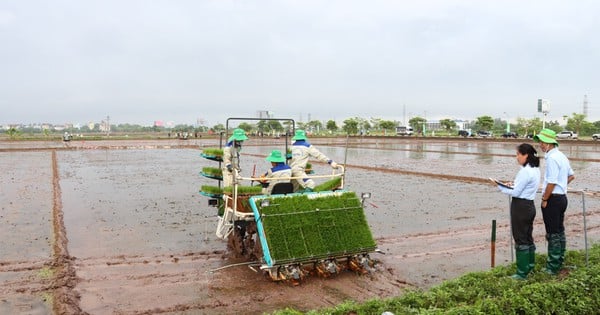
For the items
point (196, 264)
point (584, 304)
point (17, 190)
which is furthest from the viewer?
point (17, 190)

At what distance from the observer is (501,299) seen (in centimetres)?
491

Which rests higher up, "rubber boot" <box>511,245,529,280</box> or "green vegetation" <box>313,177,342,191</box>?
"green vegetation" <box>313,177,342,191</box>

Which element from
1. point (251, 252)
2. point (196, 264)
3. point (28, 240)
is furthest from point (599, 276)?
point (28, 240)

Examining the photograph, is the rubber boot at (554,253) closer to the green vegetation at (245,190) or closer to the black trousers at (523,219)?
the black trousers at (523,219)

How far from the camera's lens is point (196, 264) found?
315 inches

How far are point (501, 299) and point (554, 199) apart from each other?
188 cm

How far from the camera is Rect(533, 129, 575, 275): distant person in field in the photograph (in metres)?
5.99

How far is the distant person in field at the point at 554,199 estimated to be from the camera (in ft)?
19.7

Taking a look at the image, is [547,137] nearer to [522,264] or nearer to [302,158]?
[522,264]

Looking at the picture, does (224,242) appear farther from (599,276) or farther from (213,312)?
(599,276)

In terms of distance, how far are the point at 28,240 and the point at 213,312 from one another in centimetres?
559

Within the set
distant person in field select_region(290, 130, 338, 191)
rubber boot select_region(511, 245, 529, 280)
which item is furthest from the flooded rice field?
distant person in field select_region(290, 130, 338, 191)

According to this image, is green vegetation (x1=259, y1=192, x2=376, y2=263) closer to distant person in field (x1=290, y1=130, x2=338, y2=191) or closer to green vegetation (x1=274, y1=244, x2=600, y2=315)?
distant person in field (x1=290, y1=130, x2=338, y2=191)

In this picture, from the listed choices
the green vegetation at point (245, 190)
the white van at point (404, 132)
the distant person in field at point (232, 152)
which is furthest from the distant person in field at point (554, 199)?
the white van at point (404, 132)
